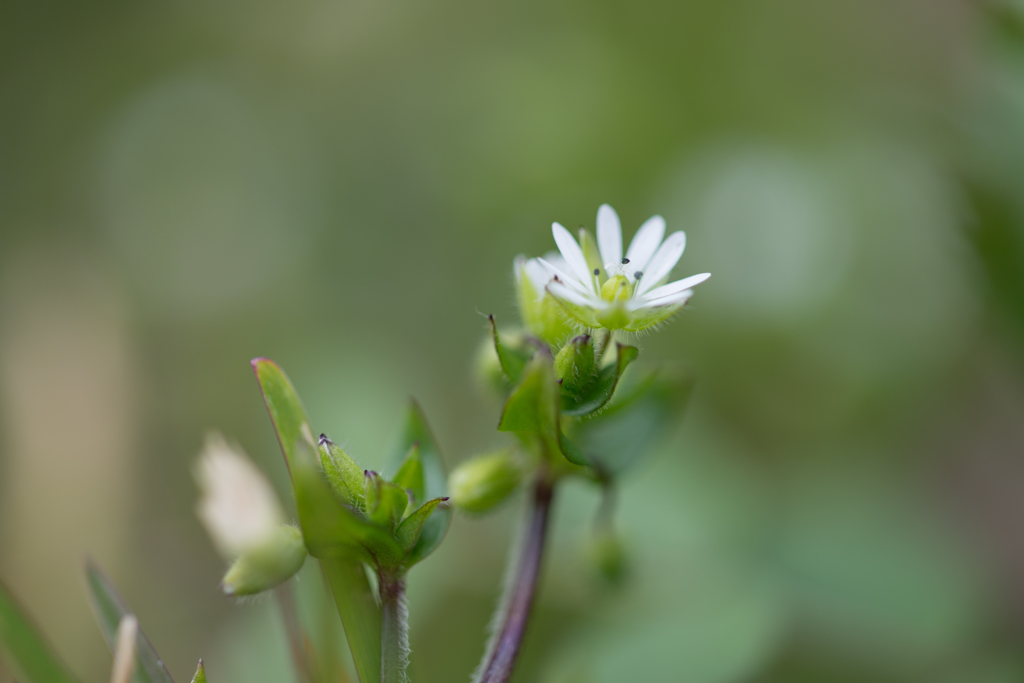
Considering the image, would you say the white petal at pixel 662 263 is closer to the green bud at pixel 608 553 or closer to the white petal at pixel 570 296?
the white petal at pixel 570 296

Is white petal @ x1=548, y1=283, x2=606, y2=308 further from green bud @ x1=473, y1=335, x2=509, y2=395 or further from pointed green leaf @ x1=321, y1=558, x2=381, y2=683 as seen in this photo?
pointed green leaf @ x1=321, y1=558, x2=381, y2=683

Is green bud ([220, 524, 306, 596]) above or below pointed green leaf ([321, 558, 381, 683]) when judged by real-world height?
above

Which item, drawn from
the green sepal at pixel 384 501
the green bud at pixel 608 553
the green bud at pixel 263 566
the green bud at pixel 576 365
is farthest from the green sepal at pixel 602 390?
the green bud at pixel 608 553

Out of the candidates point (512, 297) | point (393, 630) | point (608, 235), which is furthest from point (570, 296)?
point (512, 297)

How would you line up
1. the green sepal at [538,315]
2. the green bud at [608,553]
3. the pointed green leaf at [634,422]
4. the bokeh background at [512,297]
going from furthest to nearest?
1. the bokeh background at [512,297]
2. the green bud at [608,553]
3. the pointed green leaf at [634,422]
4. the green sepal at [538,315]

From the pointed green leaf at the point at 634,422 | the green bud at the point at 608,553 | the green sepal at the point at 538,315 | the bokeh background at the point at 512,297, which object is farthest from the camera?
the bokeh background at the point at 512,297

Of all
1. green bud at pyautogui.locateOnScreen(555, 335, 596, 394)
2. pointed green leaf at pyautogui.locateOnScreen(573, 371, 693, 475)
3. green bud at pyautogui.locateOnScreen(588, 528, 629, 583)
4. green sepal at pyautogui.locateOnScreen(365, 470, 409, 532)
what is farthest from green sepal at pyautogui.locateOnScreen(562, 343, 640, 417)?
green bud at pyautogui.locateOnScreen(588, 528, 629, 583)
